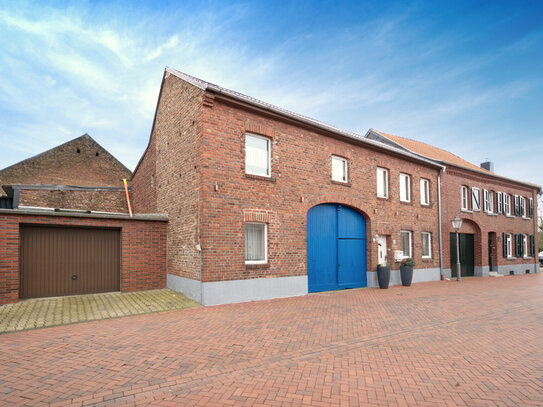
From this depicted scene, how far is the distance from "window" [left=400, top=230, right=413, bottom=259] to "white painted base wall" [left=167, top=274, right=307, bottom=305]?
6649mm

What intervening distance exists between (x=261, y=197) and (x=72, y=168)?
21.2 metres

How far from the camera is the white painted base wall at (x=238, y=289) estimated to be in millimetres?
9203

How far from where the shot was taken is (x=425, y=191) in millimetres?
17234

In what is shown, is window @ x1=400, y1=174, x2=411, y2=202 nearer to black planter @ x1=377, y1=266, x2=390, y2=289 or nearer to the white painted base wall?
black planter @ x1=377, y1=266, x2=390, y2=289

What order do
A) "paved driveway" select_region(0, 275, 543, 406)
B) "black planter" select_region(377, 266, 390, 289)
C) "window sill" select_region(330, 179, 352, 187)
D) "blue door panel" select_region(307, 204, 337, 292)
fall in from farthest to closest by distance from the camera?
"black planter" select_region(377, 266, 390, 289)
"window sill" select_region(330, 179, 352, 187)
"blue door panel" select_region(307, 204, 337, 292)
"paved driveway" select_region(0, 275, 543, 406)

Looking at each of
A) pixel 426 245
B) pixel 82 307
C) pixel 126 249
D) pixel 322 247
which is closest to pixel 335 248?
pixel 322 247

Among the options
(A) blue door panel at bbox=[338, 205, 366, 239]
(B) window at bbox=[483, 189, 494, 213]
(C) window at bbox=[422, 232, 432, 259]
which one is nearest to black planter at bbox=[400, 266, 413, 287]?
(A) blue door panel at bbox=[338, 205, 366, 239]

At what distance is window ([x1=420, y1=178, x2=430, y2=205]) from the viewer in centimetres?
1700

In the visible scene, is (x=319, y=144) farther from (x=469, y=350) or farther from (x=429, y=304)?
(x=469, y=350)

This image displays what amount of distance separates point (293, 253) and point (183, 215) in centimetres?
379

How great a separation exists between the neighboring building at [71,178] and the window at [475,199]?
20071 mm

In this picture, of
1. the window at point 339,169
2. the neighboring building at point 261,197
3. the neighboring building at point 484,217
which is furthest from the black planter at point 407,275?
the window at point 339,169

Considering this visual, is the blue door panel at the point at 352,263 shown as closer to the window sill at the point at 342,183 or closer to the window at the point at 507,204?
the window sill at the point at 342,183

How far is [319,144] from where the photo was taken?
12242 mm
